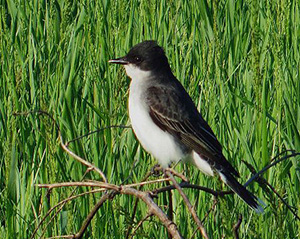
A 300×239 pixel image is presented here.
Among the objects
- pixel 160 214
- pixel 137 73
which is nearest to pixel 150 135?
pixel 137 73

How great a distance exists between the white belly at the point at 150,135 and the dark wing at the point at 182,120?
0.15 ft

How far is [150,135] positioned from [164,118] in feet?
0.57

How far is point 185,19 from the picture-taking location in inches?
237

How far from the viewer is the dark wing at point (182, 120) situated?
407cm

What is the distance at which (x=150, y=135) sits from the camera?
4223 mm

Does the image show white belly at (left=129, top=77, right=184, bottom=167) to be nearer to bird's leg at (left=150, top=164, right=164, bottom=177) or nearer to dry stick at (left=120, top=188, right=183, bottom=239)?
bird's leg at (left=150, top=164, right=164, bottom=177)

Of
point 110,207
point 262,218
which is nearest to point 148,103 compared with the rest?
point 110,207

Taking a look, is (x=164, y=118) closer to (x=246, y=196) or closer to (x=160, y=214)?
(x=246, y=196)

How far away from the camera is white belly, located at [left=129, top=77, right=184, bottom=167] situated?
4.04 metres

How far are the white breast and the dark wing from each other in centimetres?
4

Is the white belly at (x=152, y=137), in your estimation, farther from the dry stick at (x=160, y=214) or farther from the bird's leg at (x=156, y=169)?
the dry stick at (x=160, y=214)

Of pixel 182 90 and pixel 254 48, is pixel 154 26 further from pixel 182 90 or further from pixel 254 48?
pixel 254 48

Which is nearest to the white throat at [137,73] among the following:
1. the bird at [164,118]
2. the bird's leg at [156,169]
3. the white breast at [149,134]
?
the bird at [164,118]

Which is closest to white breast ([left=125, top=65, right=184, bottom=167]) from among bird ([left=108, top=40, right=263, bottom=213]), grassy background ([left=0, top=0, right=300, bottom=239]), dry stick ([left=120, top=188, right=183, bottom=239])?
bird ([left=108, top=40, right=263, bottom=213])
